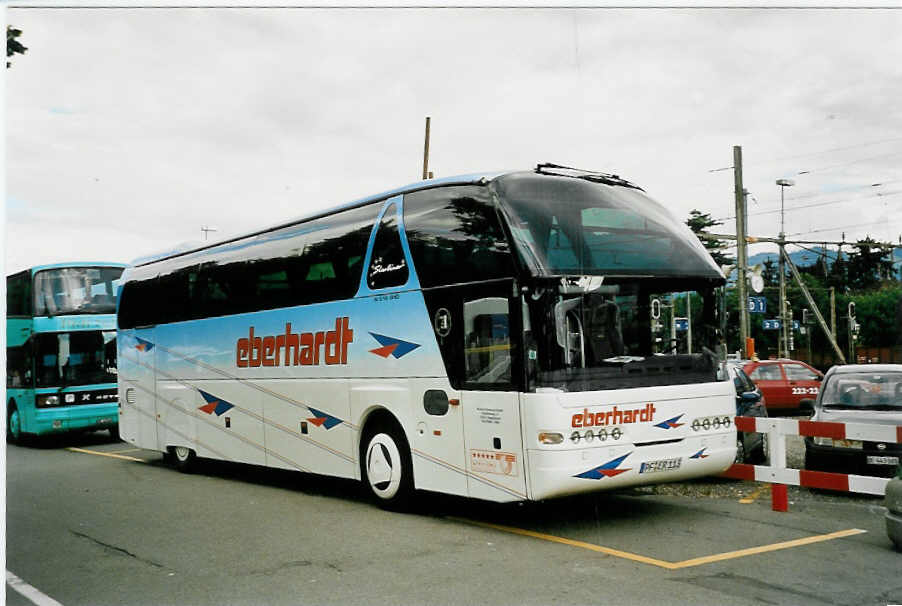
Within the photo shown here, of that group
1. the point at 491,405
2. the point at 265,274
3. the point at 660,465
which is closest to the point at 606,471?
the point at 660,465

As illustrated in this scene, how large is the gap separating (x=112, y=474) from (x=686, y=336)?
1018cm

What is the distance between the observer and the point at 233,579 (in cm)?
718

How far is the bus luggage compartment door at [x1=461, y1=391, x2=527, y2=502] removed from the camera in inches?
326

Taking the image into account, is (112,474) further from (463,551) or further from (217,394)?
(463,551)

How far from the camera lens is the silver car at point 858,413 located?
10016mm

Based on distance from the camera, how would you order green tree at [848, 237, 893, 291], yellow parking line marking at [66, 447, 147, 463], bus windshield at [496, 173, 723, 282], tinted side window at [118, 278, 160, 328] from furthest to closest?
green tree at [848, 237, 893, 291]
yellow parking line marking at [66, 447, 147, 463]
tinted side window at [118, 278, 160, 328]
bus windshield at [496, 173, 723, 282]

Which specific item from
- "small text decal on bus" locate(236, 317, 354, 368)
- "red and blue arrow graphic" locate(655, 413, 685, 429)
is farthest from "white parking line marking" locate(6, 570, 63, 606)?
"red and blue arrow graphic" locate(655, 413, 685, 429)

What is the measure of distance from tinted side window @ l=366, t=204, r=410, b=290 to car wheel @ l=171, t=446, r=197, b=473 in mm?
6420

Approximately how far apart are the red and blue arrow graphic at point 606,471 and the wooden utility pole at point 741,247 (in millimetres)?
15948

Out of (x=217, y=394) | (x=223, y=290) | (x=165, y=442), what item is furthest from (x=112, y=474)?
(x=223, y=290)

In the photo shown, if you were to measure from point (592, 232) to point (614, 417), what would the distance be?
1.75m

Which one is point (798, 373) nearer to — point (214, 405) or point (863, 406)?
point (863, 406)

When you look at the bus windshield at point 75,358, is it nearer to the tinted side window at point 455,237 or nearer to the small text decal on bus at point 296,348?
the small text decal on bus at point 296,348

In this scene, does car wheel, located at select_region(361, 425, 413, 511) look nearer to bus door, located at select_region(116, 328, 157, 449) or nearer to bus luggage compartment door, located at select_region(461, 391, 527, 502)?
bus luggage compartment door, located at select_region(461, 391, 527, 502)
